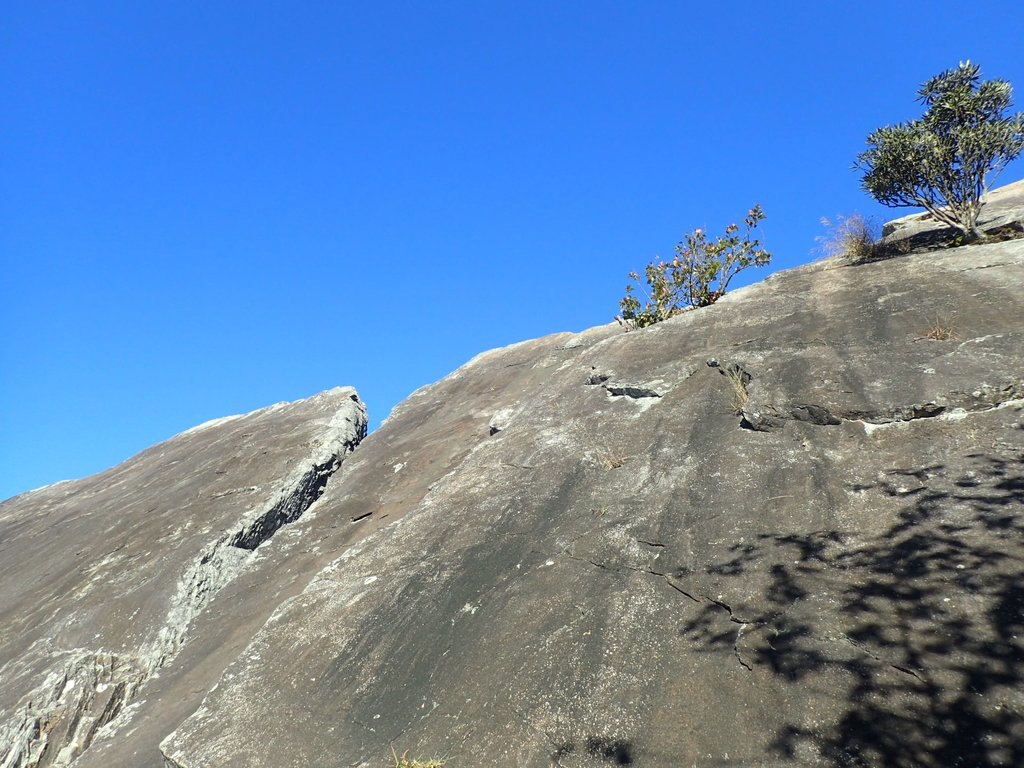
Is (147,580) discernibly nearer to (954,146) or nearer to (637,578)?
(637,578)

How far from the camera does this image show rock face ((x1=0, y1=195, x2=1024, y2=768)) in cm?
479

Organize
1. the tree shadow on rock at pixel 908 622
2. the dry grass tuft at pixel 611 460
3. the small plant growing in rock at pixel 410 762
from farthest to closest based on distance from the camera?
the dry grass tuft at pixel 611 460
the small plant growing in rock at pixel 410 762
the tree shadow on rock at pixel 908 622

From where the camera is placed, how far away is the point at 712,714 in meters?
4.85

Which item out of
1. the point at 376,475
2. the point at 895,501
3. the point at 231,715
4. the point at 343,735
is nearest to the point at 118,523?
the point at 376,475

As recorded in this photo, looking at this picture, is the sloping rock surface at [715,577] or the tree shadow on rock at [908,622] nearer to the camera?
the tree shadow on rock at [908,622]

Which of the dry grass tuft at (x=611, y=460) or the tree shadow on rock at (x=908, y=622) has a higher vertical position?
the dry grass tuft at (x=611, y=460)

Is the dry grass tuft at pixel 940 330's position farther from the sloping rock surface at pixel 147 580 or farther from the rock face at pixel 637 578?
the sloping rock surface at pixel 147 580

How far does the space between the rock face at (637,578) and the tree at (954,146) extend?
3941mm

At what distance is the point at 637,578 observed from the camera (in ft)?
21.2

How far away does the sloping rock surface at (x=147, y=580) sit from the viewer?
8.47 metres

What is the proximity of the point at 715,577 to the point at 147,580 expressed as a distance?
28.9ft

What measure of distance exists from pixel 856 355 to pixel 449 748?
22.2 ft

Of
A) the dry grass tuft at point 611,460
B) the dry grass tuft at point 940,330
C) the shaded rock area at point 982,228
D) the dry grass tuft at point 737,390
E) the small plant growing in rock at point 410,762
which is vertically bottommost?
the small plant growing in rock at point 410,762

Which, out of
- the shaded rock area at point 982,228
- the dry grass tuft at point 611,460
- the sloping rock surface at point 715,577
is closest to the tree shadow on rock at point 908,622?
the sloping rock surface at point 715,577
